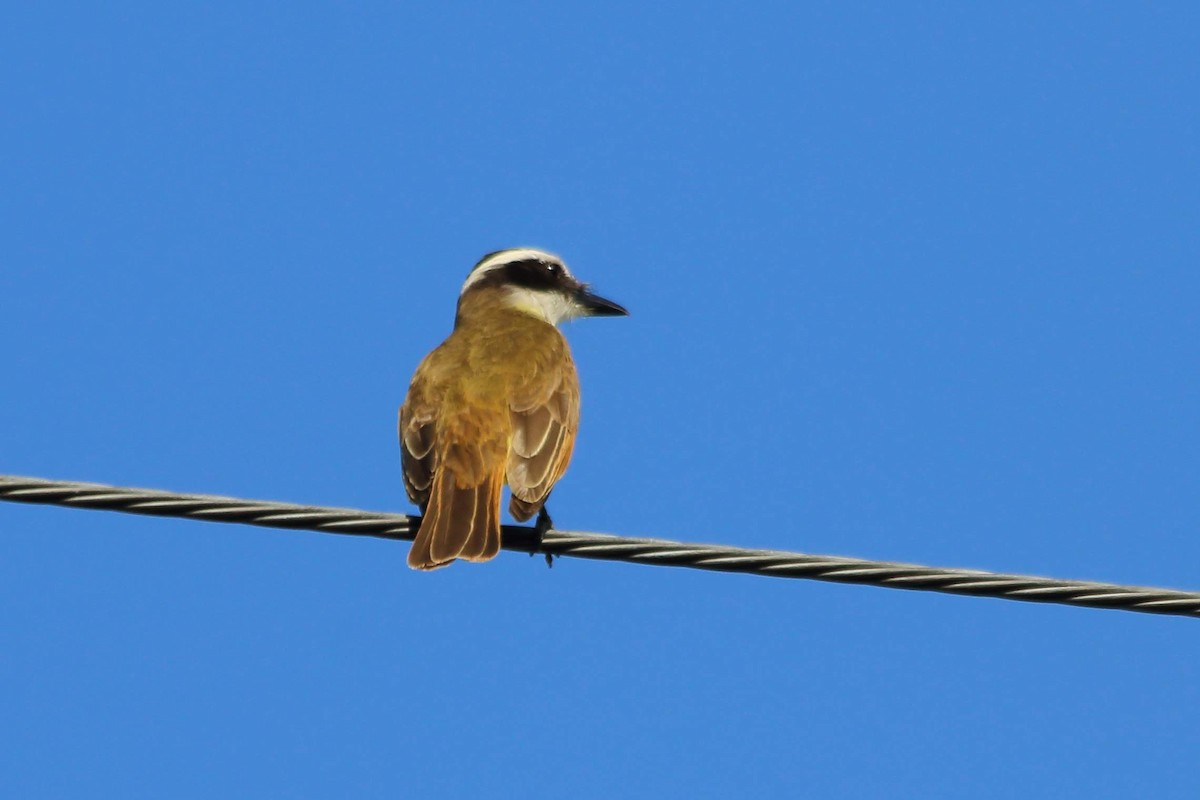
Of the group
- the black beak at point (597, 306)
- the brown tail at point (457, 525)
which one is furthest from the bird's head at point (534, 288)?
the brown tail at point (457, 525)

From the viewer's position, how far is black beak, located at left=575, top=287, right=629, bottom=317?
11.6 m

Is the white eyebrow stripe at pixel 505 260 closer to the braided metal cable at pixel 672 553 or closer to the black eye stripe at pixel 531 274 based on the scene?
the black eye stripe at pixel 531 274

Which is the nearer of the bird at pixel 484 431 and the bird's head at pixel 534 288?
the bird at pixel 484 431

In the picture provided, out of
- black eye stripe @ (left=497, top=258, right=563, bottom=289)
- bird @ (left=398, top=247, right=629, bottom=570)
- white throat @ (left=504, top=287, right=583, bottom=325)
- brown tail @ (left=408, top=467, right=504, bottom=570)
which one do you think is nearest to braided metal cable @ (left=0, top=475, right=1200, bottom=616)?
brown tail @ (left=408, top=467, right=504, bottom=570)

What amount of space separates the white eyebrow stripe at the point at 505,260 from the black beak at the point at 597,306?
237 mm

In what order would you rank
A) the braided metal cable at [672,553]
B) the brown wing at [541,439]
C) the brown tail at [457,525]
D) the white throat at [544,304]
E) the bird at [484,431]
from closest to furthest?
the braided metal cable at [672,553]
the brown tail at [457,525]
the bird at [484,431]
the brown wing at [541,439]
the white throat at [544,304]

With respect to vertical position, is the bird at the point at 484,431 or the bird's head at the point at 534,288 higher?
the bird's head at the point at 534,288

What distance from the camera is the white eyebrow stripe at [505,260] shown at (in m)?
11.5

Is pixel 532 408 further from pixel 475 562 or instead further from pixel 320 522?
pixel 320 522

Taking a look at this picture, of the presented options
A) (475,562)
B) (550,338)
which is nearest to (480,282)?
(550,338)

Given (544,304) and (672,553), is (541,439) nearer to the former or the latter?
(672,553)

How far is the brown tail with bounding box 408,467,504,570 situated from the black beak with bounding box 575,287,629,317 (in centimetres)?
364

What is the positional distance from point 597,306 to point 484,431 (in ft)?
11.0

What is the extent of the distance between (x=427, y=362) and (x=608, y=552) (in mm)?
3111
